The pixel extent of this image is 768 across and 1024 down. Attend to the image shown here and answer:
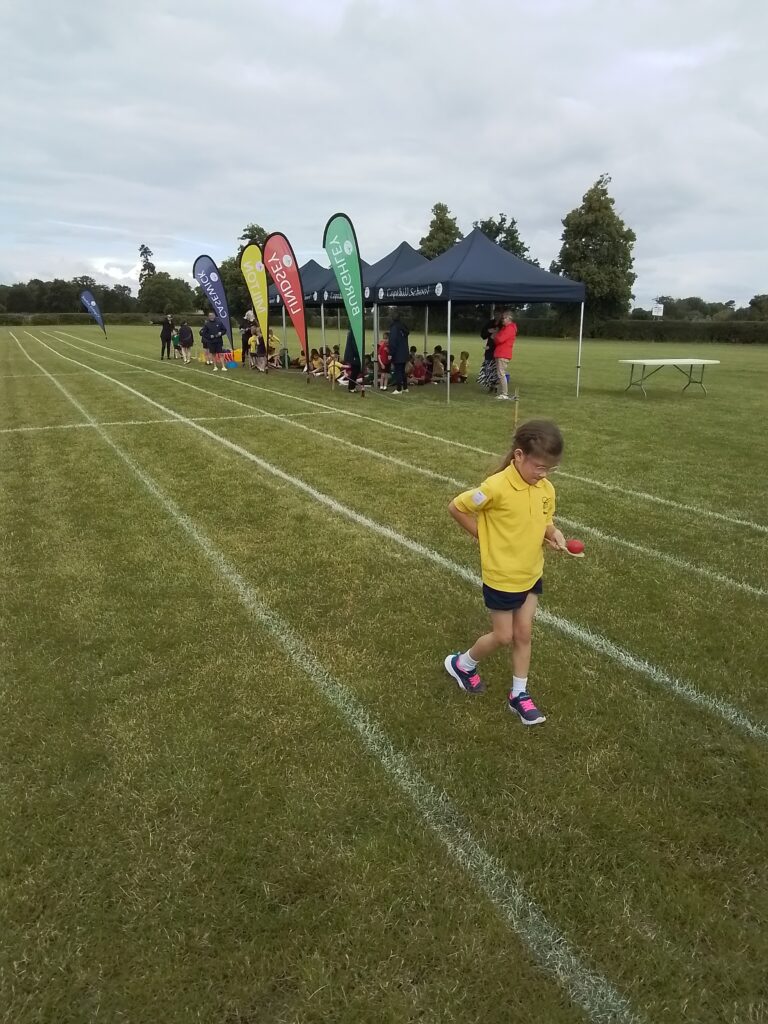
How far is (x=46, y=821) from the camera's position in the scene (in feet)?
8.29

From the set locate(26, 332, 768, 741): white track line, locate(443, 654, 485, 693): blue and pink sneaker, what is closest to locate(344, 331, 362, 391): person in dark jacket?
locate(26, 332, 768, 741): white track line

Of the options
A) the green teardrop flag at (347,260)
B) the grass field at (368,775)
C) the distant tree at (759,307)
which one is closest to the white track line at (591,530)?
the grass field at (368,775)

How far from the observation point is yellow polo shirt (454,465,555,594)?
2906 mm

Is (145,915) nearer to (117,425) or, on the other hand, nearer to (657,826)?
(657,826)

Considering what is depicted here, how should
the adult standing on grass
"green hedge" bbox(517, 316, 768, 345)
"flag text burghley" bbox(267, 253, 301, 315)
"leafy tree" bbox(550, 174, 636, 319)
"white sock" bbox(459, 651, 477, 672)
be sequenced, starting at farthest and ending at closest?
"leafy tree" bbox(550, 174, 636, 319)
"green hedge" bbox(517, 316, 768, 345)
the adult standing on grass
"flag text burghley" bbox(267, 253, 301, 315)
"white sock" bbox(459, 651, 477, 672)

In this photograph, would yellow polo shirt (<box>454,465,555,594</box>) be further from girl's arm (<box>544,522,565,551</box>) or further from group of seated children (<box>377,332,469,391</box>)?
group of seated children (<box>377,332,469,391</box>)

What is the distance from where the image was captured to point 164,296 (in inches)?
4614

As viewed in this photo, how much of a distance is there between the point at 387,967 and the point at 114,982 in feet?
2.76

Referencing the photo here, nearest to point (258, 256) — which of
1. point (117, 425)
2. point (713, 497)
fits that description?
point (117, 425)

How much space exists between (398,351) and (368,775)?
12.9 metres

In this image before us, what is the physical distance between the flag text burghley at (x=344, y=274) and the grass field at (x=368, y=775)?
817 centimetres

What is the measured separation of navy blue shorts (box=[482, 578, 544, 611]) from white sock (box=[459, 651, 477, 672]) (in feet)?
1.31

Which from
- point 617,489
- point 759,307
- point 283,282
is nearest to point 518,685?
point 617,489

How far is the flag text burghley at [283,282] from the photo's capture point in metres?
15.7
